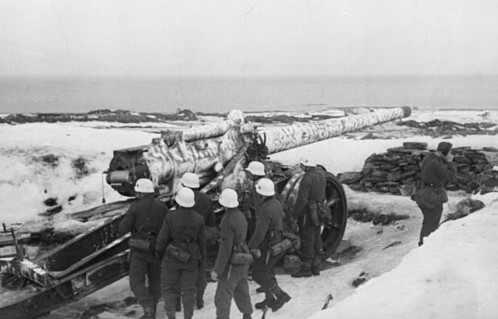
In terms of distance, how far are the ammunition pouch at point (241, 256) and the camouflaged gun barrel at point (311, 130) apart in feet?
9.71

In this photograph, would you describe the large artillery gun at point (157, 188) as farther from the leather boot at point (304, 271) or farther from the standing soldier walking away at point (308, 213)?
the leather boot at point (304, 271)

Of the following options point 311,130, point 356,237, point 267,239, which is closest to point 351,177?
point 356,237

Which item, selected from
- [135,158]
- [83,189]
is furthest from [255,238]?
[83,189]

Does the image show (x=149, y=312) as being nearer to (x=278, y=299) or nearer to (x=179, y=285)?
(x=179, y=285)

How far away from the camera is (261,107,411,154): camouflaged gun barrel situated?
8672 millimetres

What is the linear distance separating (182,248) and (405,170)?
643 centimetres

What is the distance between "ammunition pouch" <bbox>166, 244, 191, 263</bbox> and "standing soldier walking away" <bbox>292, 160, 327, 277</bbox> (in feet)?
7.23

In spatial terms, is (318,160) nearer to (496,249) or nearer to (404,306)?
(496,249)

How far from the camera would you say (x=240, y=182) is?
7621 millimetres

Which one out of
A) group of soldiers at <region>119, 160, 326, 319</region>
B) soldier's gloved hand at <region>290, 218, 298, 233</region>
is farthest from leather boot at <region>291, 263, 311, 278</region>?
group of soldiers at <region>119, 160, 326, 319</region>

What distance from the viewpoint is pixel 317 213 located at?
7.58 m

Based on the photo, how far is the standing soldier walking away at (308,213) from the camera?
7539 millimetres

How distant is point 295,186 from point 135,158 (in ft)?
7.21

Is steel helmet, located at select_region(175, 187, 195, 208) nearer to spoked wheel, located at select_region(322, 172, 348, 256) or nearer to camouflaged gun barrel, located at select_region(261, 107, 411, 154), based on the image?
camouflaged gun barrel, located at select_region(261, 107, 411, 154)
